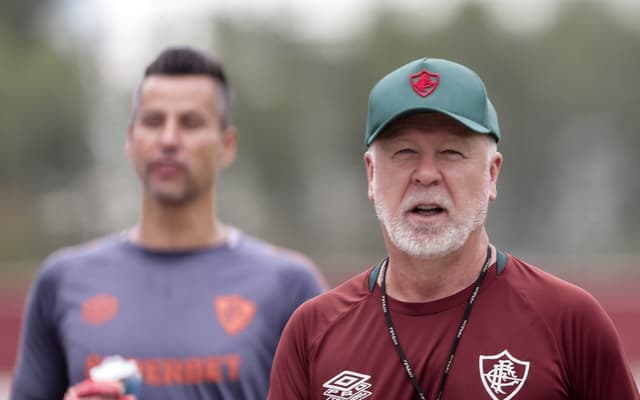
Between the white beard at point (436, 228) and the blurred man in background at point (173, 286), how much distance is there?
159 centimetres

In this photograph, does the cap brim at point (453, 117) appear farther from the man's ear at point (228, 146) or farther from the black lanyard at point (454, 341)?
the man's ear at point (228, 146)

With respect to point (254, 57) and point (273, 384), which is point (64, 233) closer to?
point (254, 57)

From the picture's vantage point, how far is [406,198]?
3.50 meters

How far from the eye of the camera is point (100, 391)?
13.9ft

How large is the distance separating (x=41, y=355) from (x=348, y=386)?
6.63 ft

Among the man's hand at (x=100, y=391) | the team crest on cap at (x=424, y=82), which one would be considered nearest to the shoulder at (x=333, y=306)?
the team crest on cap at (x=424, y=82)

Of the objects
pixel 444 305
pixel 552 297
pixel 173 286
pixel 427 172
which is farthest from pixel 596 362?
pixel 173 286

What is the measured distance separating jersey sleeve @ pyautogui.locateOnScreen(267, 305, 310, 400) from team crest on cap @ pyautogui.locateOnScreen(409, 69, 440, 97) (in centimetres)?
78

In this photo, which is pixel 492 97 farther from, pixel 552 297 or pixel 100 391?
pixel 552 297

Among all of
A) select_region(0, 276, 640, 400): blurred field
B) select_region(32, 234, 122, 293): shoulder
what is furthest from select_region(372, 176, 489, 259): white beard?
select_region(0, 276, 640, 400): blurred field

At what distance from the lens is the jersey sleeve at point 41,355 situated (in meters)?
5.05

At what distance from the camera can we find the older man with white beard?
3314mm

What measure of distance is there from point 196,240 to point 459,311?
201 cm

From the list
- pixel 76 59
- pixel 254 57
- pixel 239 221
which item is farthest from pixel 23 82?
pixel 254 57
